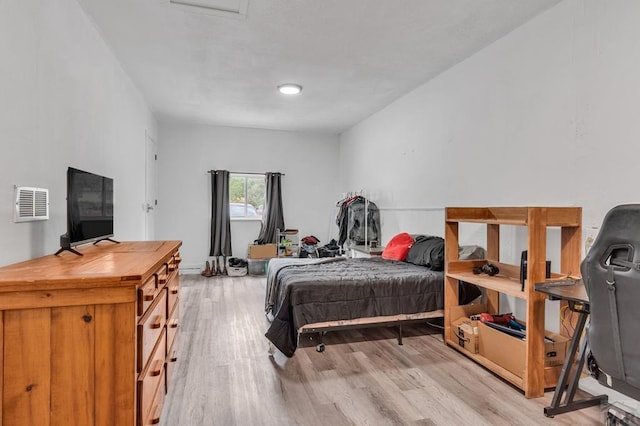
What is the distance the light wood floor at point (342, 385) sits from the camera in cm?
195

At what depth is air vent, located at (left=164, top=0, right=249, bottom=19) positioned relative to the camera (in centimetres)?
243

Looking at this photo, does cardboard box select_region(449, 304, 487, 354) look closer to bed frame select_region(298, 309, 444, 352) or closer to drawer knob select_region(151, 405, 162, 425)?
bed frame select_region(298, 309, 444, 352)

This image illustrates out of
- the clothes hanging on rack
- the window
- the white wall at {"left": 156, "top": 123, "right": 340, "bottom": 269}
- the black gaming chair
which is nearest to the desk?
the black gaming chair

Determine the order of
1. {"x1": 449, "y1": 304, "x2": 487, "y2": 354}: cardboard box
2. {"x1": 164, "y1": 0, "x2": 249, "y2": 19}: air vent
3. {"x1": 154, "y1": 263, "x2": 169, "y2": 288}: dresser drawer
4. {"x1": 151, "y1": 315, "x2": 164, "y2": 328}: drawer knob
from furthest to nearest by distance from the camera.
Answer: {"x1": 449, "y1": 304, "x2": 487, "y2": 354}: cardboard box
{"x1": 164, "y1": 0, "x2": 249, "y2": 19}: air vent
{"x1": 154, "y1": 263, "x2": 169, "y2": 288}: dresser drawer
{"x1": 151, "y1": 315, "x2": 164, "y2": 328}: drawer knob

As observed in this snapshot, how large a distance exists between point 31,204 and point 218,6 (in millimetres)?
1772

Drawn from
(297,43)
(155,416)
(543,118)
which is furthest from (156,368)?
(543,118)

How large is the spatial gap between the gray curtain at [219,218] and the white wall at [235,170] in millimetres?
139

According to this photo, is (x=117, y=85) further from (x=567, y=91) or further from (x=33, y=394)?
(x=567, y=91)

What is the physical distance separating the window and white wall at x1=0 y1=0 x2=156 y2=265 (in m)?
3.00

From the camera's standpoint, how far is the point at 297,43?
304 centimetres

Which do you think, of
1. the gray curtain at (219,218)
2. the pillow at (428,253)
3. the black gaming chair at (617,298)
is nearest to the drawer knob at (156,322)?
the black gaming chair at (617,298)

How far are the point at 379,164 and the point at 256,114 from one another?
2.04 m

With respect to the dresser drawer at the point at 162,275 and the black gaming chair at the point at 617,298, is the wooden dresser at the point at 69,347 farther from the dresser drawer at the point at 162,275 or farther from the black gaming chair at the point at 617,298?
the black gaming chair at the point at 617,298

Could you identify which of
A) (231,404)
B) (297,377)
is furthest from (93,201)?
(297,377)
